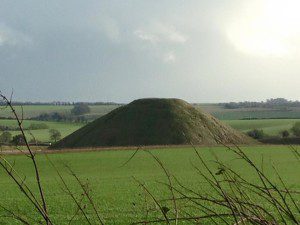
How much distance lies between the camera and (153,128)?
79.0 meters

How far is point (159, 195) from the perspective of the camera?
22906 mm

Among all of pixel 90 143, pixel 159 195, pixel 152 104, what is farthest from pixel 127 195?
pixel 152 104

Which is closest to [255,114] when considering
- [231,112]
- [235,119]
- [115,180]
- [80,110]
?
[231,112]

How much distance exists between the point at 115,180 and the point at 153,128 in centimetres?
4678

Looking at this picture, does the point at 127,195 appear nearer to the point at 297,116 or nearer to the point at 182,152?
the point at 182,152

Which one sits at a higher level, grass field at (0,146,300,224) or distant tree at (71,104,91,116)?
distant tree at (71,104,91,116)

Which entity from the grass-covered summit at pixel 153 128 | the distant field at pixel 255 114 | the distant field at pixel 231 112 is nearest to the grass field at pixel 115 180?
the grass-covered summit at pixel 153 128

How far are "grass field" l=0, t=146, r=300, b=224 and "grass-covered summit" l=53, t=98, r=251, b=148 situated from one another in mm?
17979

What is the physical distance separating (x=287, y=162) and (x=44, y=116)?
12702cm

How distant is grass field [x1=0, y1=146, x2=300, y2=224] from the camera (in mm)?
17266

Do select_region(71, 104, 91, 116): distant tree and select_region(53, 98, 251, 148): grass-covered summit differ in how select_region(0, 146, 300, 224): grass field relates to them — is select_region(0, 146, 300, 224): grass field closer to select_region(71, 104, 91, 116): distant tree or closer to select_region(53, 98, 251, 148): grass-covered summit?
select_region(53, 98, 251, 148): grass-covered summit

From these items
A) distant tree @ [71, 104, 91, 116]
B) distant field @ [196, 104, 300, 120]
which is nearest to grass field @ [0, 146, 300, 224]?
distant field @ [196, 104, 300, 120]

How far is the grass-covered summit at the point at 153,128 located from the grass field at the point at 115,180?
18.0 m

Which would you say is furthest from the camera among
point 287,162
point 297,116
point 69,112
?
point 69,112
